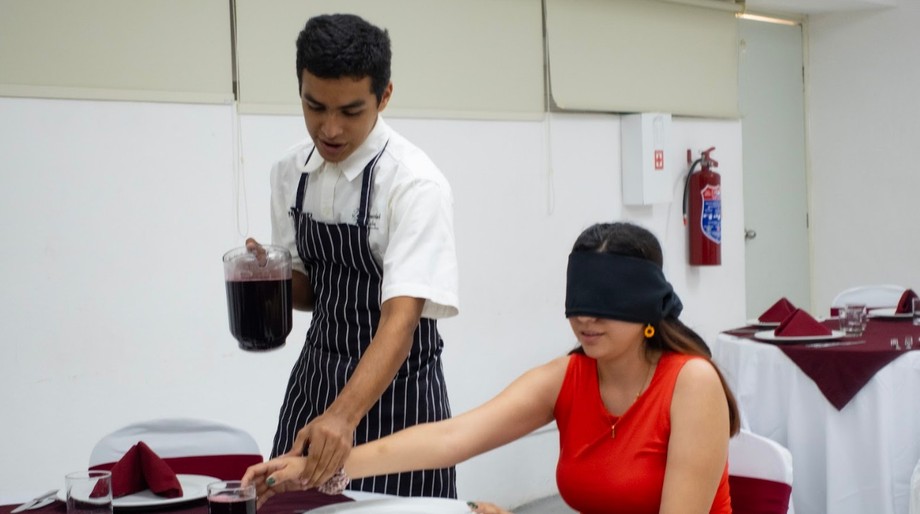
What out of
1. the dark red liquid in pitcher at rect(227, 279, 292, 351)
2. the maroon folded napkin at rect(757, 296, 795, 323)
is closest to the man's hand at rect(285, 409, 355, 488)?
the dark red liquid in pitcher at rect(227, 279, 292, 351)

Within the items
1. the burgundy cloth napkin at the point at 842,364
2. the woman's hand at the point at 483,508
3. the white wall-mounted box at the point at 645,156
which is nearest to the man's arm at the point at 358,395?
the woman's hand at the point at 483,508

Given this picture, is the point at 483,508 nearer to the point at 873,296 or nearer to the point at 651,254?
the point at 651,254

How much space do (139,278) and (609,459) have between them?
6.81ft

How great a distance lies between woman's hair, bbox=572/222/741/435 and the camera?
6.75ft

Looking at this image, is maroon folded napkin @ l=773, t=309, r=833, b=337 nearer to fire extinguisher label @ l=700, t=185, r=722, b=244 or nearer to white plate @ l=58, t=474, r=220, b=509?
fire extinguisher label @ l=700, t=185, r=722, b=244

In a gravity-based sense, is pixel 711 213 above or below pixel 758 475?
above

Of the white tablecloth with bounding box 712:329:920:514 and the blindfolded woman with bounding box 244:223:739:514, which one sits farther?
the white tablecloth with bounding box 712:329:920:514

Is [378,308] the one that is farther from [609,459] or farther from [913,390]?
[913,390]

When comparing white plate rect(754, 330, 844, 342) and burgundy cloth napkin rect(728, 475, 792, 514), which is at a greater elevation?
white plate rect(754, 330, 844, 342)

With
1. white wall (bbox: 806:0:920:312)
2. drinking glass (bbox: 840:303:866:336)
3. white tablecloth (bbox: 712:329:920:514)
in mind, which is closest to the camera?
white tablecloth (bbox: 712:329:920:514)

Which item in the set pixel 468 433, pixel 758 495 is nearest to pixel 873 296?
pixel 758 495

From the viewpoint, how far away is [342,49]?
1.88m

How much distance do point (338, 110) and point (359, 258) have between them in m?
0.32

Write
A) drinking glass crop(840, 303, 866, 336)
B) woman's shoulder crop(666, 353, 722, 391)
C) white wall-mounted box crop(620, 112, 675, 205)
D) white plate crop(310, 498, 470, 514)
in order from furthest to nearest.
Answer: white wall-mounted box crop(620, 112, 675, 205), drinking glass crop(840, 303, 866, 336), woman's shoulder crop(666, 353, 722, 391), white plate crop(310, 498, 470, 514)
